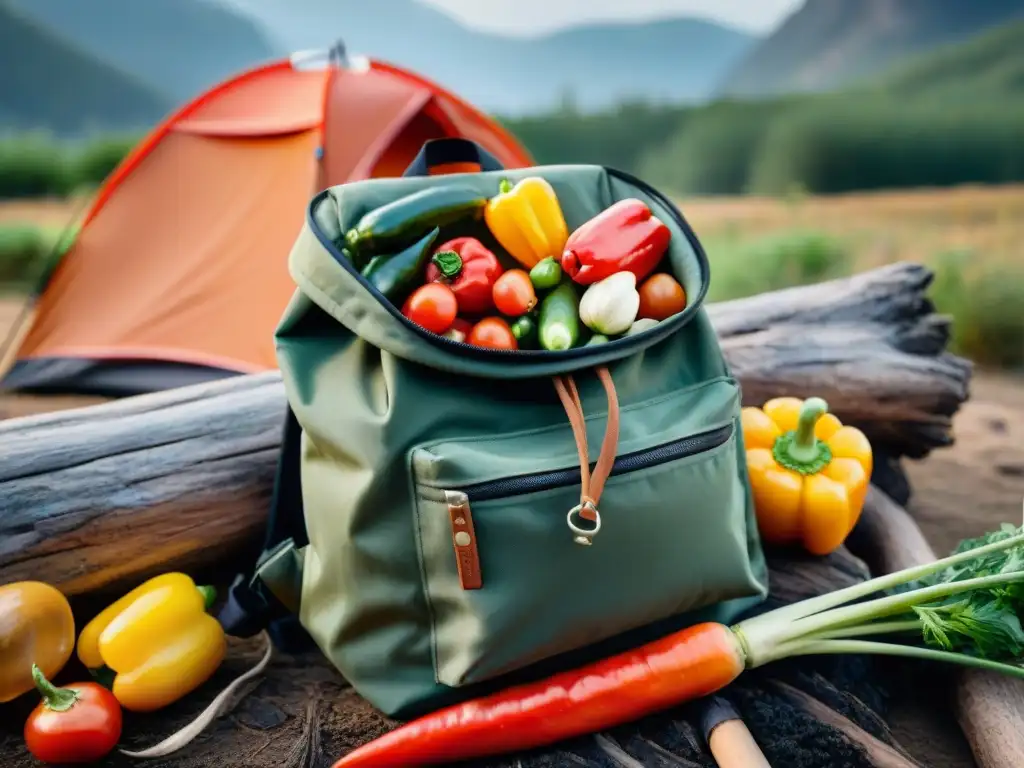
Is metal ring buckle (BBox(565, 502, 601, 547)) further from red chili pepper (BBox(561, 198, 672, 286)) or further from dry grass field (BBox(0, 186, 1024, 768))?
dry grass field (BBox(0, 186, 1024, 768))

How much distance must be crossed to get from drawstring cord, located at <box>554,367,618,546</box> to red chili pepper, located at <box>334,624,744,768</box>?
29 centimetres

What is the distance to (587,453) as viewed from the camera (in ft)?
4.37

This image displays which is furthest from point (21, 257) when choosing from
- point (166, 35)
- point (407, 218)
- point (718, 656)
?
point (166, 35)

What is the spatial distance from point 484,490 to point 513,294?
14.7 inches

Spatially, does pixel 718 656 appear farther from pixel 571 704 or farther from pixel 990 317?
pixel 990 317

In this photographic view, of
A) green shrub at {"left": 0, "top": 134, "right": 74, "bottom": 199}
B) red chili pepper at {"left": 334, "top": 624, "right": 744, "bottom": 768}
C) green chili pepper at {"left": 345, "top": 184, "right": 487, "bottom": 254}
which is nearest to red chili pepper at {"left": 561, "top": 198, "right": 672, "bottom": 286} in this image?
green chili pepper at {"left": 345, "top": 184, "right": 487, "bottom": 254}

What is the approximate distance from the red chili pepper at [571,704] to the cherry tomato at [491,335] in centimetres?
61

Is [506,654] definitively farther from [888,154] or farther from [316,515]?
[888,154]

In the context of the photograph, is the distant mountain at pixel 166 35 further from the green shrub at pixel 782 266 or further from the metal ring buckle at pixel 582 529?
the metal ring buckle at pixel 582 529

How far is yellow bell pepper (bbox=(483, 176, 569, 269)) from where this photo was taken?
153 cm

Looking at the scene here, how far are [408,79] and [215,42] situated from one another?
18589 mm

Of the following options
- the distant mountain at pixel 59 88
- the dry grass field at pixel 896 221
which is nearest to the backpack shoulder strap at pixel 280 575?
the dry grass field at pixel 896 221

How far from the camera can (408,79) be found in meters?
3.34

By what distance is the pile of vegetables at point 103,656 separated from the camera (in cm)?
138
